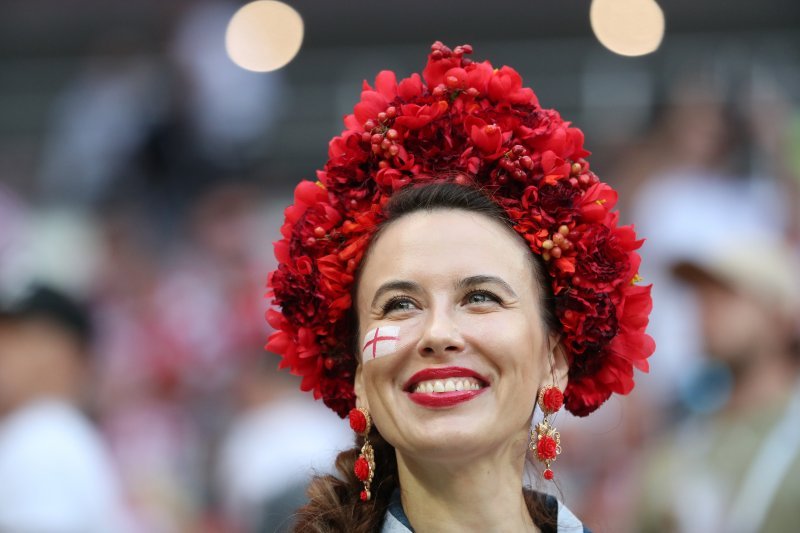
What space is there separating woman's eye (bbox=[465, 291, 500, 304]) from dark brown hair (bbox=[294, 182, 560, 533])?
163 millimetres

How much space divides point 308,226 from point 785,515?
2.45 m

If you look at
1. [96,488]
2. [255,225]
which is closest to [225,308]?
[255,225]

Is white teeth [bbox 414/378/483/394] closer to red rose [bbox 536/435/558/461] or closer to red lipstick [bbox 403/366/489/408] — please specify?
red lipstick [bbox 403/366/489/408]

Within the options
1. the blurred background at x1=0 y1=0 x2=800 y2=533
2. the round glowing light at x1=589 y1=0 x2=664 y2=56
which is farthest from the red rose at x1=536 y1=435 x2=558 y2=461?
the round glowing light at x1=589 y1=0 x2=664 y2=56

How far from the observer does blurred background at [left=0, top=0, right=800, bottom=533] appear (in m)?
5.79

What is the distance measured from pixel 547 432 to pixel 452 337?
1.31 feet

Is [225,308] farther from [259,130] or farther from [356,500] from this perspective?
[356,500]

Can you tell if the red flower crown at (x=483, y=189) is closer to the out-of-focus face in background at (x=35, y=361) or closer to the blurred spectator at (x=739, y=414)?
the blurred spectator at (x=739, y=414)

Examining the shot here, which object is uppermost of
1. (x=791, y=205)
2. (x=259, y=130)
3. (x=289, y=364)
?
(x=259, y=130)

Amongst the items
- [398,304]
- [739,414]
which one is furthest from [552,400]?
[739,414]

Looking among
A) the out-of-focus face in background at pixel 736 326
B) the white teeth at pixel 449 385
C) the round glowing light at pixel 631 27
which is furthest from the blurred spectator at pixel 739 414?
the round glowing light at pixel 631 27

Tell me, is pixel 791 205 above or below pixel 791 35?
below

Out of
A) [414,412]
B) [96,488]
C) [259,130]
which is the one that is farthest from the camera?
[259,130]

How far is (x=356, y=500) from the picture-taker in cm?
347
